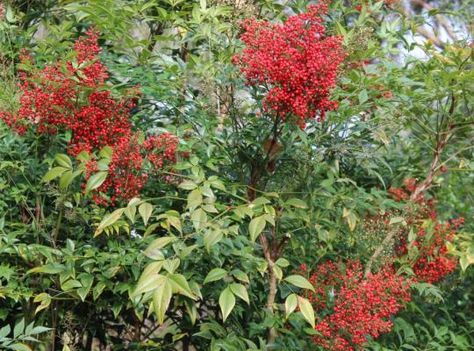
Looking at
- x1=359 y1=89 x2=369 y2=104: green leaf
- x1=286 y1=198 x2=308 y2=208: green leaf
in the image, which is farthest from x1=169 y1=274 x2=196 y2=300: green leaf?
x1=359 y1=89 x2=369 y2=104: green leaf

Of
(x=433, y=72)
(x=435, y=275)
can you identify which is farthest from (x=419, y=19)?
(x=435, y=275)

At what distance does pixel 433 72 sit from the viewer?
9.84ft

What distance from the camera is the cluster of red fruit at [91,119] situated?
2.48 metres

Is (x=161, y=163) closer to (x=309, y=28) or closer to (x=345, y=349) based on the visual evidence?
(x=309, y=28)

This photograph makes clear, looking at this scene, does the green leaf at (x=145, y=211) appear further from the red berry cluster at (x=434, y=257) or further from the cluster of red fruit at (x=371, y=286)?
the red berry cluster at (x=434, y=257)

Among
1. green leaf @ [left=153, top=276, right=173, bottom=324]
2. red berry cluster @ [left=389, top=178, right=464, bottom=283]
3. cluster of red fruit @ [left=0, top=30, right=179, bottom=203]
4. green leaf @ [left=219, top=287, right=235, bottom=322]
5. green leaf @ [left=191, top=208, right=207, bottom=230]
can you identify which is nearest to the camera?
green leaf @ [left=153, top=276, right=173, bottom=324]

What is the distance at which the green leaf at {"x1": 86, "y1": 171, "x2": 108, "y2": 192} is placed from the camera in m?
2.41

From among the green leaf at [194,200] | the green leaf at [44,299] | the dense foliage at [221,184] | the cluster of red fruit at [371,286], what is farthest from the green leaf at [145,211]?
the cluster of red fruit at [371,286]

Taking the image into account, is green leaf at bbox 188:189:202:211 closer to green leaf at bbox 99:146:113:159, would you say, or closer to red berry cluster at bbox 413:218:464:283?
green leaf at bbox 99:146:113:159

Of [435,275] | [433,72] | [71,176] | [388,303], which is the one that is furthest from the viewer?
[435,275]

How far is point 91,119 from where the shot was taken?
257 centimetres

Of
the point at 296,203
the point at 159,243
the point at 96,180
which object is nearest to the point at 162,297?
the point at 159,243

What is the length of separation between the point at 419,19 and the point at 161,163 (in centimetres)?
143

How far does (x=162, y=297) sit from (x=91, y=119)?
0.76m
